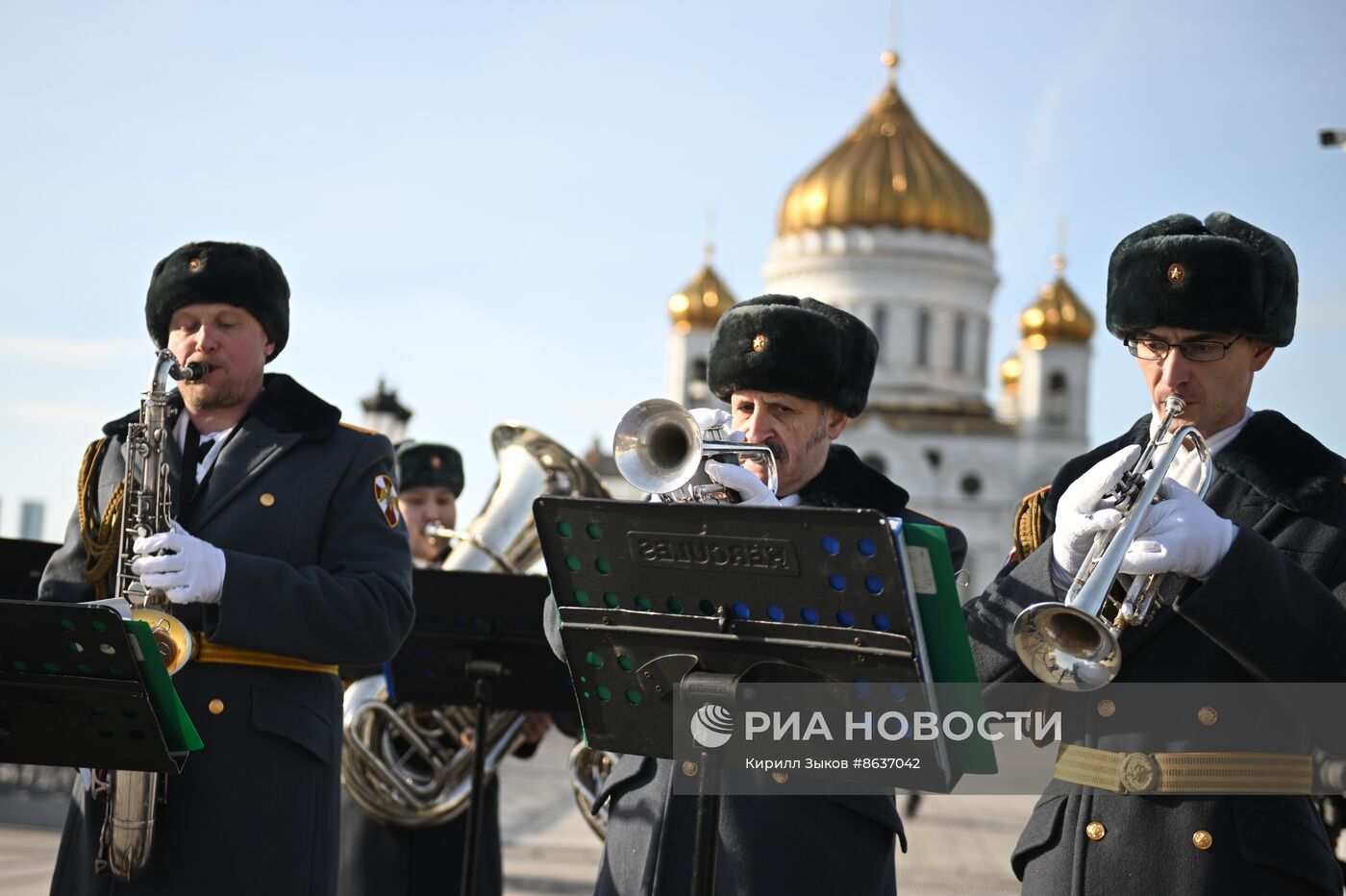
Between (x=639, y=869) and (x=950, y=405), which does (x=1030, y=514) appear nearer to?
(x=639, y=869)

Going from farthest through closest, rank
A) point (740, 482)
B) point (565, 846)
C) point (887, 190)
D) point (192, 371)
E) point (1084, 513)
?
point (887, 190) → point (565, 846) → point (192, 371) → point (740, 482) → point (1084, 513)

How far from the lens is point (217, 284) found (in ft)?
15.3

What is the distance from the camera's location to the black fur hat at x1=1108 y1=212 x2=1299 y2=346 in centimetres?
358

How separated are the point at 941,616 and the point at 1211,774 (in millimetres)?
808

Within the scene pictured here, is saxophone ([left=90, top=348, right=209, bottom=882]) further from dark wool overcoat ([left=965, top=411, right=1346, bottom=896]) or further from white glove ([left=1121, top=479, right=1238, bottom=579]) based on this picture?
white glove ([left=1121, top=479, right=1238, bottom=579])

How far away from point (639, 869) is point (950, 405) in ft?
195

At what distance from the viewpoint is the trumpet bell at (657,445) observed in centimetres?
358

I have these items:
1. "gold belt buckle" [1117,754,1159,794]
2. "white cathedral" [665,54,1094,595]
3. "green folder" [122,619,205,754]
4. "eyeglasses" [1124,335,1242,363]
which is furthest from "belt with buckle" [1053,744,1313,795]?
"white cathedral" [665,54,1094,595]

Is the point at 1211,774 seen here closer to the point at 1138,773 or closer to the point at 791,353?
the point at 1138,773

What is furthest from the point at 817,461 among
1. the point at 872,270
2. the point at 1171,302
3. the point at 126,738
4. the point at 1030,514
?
the point at 872,270

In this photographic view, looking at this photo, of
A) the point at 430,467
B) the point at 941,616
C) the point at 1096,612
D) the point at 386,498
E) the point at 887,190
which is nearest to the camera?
the point at 941,616

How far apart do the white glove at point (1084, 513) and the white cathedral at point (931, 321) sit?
57.4 m

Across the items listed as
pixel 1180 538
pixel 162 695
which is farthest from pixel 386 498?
pixel 1180 538

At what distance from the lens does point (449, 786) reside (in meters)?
6.57
